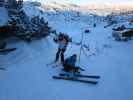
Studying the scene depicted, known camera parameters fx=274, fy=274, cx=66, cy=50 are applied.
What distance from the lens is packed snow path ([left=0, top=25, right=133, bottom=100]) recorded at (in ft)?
34.0

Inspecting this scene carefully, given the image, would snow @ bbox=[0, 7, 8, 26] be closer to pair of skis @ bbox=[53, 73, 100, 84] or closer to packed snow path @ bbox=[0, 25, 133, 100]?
packed snow path @ bbox=[0, 25, 133, 100]

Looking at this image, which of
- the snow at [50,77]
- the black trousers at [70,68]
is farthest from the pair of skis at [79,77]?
the black trousers at [70,68]

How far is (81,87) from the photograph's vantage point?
1144cm

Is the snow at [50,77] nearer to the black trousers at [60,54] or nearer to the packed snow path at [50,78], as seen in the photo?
the packed snow path at [50,78]

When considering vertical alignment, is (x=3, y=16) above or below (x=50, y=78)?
above

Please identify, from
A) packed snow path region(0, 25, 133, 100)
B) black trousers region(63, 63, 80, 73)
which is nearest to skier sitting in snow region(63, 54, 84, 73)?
black trousers region(63, 63, 80, 73)

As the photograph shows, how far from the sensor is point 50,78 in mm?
12555

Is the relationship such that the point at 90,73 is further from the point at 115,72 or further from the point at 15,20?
the point at 15,20

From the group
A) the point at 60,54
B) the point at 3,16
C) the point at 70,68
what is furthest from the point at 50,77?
the point at 3,16

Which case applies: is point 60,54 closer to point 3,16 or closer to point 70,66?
point 70,66

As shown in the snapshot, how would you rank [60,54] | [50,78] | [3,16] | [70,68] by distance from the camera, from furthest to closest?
[3,16], [60,54], [70,68], [50,78]

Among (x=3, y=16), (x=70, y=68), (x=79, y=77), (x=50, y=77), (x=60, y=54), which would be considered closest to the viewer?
(x=50, y=77)

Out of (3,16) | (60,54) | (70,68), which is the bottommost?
(70,68)

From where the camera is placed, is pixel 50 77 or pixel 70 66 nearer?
pixel 50 77
